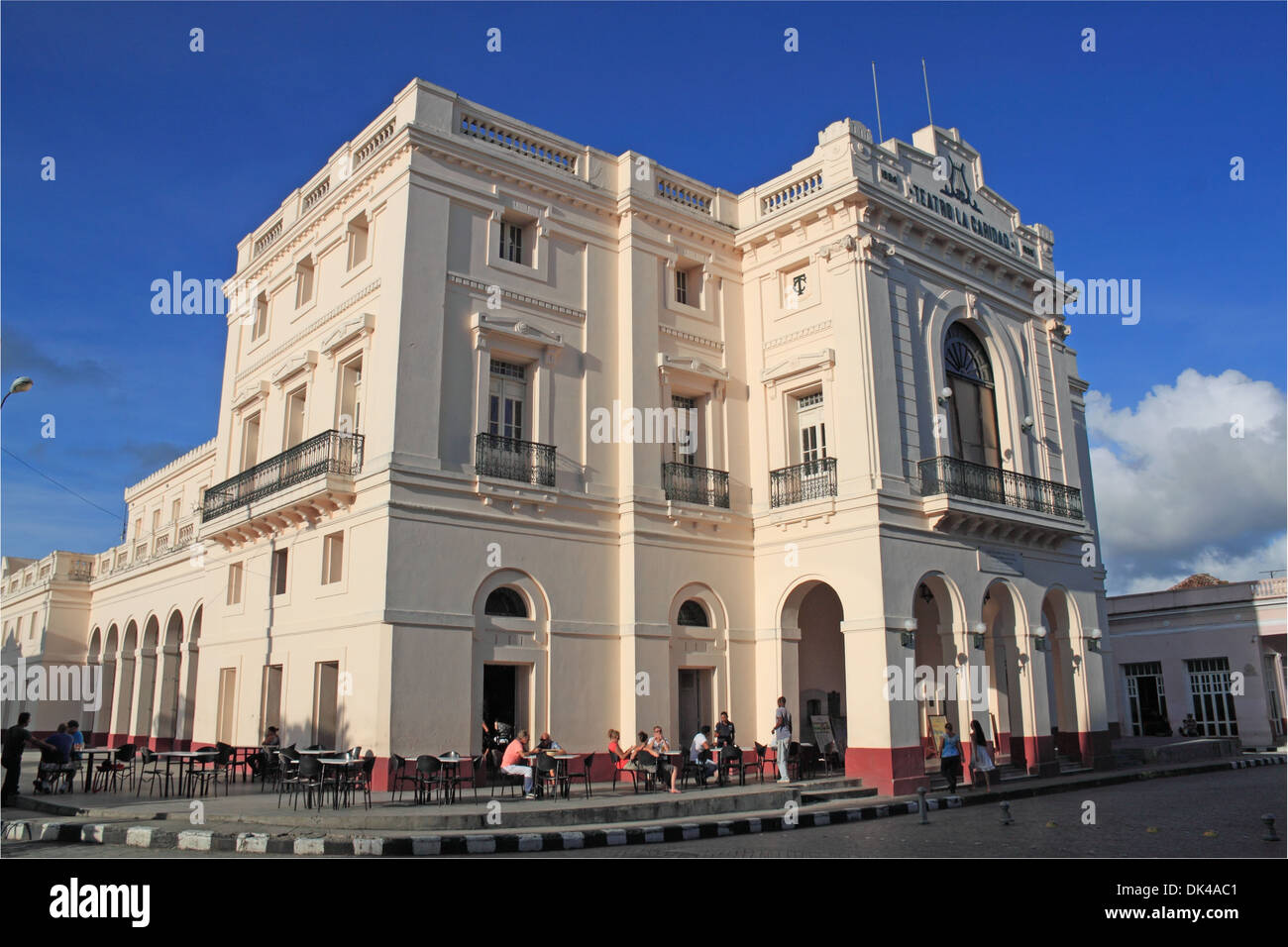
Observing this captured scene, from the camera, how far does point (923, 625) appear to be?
72.1 feet

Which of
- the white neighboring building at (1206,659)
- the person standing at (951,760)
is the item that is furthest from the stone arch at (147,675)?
the white neighboring building at (1206,659)

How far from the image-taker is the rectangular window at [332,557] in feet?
54.7

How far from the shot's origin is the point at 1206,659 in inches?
1286

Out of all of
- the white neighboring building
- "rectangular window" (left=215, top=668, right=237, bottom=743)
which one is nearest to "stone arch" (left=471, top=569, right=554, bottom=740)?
"rectangular window" (left=215, top=668, right=237, bottom=743)

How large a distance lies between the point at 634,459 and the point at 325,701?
272 inches

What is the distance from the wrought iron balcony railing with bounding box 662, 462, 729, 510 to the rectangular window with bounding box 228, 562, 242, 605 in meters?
9.22

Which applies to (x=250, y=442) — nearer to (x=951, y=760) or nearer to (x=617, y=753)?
(x=617, y=753)

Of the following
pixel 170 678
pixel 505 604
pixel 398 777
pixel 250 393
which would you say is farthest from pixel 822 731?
pixel 170 678

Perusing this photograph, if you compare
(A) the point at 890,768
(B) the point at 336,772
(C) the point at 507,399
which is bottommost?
(A) the point at 890,768

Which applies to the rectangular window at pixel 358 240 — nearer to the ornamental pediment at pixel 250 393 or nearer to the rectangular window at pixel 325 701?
the ornamental pediment at pixel 250 393

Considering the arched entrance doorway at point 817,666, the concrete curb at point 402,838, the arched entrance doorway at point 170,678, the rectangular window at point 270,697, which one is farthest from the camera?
the arched entrance doorway at point 170,678

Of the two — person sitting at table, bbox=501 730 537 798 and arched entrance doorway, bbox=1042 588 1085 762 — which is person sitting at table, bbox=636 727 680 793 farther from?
arched entrance doorway, bbox=1042 588 1085 762

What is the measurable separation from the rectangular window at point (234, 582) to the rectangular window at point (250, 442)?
2.28m

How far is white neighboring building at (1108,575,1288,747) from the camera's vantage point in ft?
102
